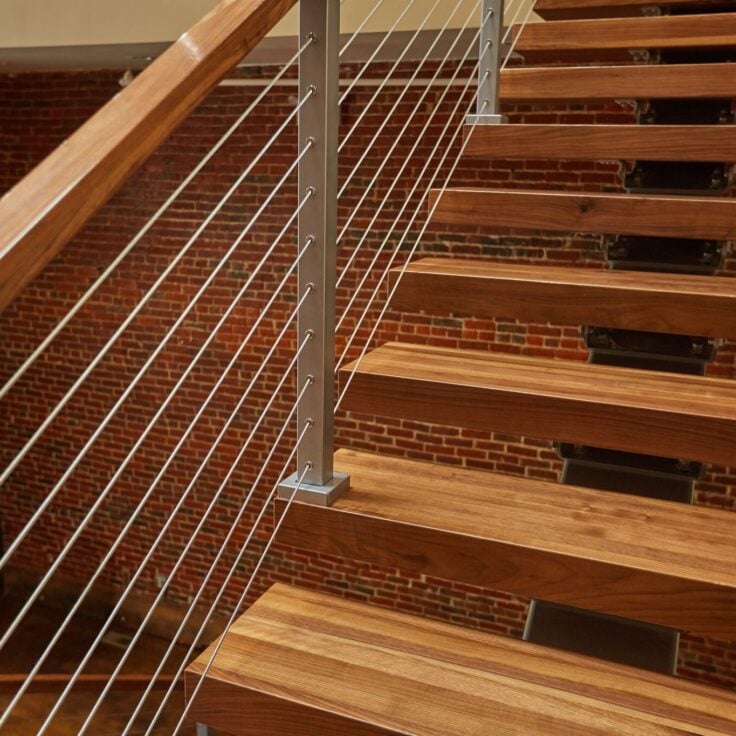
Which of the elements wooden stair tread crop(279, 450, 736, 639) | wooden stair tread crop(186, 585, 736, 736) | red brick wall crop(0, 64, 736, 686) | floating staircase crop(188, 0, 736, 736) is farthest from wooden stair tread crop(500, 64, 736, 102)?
red brick wall crop(0, 64, 736, 686)

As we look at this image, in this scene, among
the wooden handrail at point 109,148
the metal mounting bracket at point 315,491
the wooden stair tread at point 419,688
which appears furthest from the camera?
the metal mounting bracket at point 315,491

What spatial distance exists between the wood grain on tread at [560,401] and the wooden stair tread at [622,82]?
34.4 inches

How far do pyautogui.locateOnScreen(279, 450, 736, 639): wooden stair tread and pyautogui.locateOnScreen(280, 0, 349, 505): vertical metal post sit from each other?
81 millimetres

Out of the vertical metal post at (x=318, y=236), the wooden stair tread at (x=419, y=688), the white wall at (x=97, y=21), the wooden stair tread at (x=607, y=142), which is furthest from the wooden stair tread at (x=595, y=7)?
the wooden stair tread at (x=419, y=688)

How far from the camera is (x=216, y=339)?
524 cm

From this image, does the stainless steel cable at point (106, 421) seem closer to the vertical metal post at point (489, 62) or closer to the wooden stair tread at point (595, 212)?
the wooden stair tread at point (595, 212)

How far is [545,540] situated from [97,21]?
10.1 feet

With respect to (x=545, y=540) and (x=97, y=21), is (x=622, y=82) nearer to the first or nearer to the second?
(x=545, y=540)

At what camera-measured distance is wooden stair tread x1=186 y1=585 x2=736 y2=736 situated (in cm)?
107

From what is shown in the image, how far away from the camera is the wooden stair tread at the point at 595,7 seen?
2.61 metres

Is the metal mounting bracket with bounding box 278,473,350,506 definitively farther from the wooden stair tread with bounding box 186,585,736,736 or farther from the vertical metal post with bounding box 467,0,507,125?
the vertical metal post with bounding box 467,0,507,125

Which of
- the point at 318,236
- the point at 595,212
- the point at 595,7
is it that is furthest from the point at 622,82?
the point at 318,236

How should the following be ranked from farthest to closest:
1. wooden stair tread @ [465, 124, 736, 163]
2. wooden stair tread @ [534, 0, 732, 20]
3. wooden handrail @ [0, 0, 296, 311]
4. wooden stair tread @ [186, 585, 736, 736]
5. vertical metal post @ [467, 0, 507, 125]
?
1. wooden stair tread @ [534, 0, 732, 20]
2. vertical metal post @ [467, 0, 507, 125]
3. wooden stair tread @ [465, 124, 736, 163]
4. wooden stair tread @ [186, 585, 736, 736]
5. wooden handrail @ [0, 0, 296, 311]

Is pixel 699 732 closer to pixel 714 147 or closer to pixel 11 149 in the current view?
pixel 714 147
